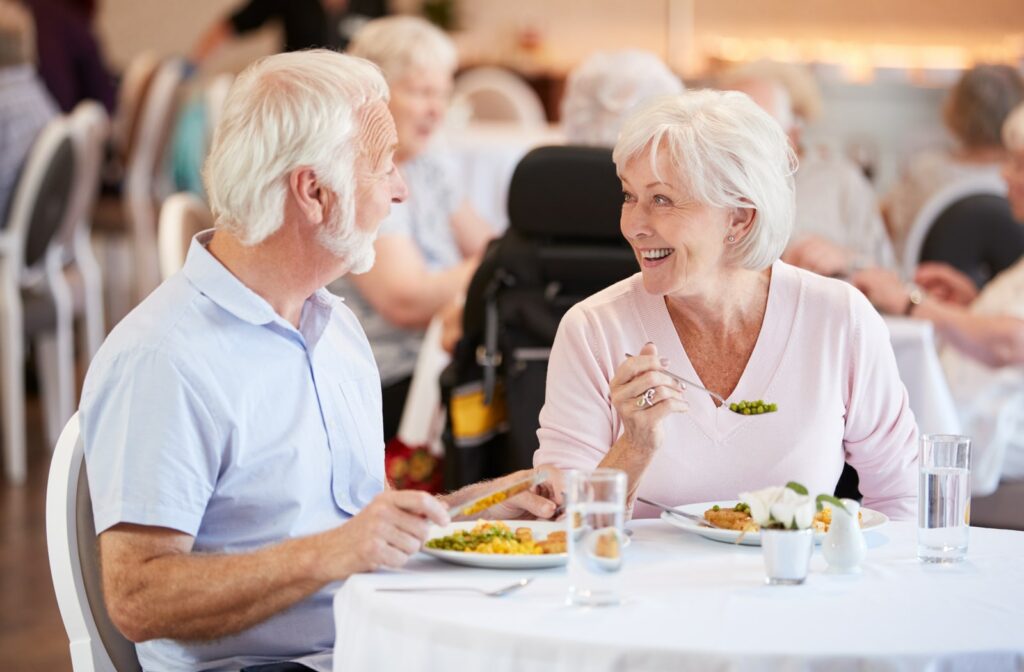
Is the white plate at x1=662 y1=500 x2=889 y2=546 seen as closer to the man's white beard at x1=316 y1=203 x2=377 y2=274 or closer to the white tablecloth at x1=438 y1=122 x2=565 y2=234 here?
the man's white beard at x1=316 y1=203 x2=377 y2=274

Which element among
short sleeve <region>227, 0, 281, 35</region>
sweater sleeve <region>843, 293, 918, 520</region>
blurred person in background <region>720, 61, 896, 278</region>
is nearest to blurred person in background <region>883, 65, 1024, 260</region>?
blurred person in background <region>720, 61, 896, 278</region>

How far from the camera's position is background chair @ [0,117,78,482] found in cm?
479

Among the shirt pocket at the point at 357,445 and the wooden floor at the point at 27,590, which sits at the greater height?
the shirt pocket at the point at 357,445

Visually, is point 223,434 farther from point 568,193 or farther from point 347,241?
point 568,193

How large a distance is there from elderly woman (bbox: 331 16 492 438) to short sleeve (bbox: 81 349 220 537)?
2.00 meters

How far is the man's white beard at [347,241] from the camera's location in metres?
1.77

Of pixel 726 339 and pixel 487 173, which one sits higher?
pixel 487 173

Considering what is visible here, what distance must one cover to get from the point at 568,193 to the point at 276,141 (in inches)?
52.1

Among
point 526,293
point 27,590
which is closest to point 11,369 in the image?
point 27,590

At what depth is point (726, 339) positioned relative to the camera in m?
2.08

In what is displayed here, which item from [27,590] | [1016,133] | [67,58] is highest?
[67,58]

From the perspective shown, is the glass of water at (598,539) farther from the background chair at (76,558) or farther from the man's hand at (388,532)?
the background chair at (76,558)

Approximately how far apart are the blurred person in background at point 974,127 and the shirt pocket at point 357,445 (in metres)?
3.31

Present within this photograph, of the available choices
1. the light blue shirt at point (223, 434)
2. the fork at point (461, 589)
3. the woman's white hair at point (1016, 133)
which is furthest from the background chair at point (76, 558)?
the woman's white hair at point (1016, 133)
